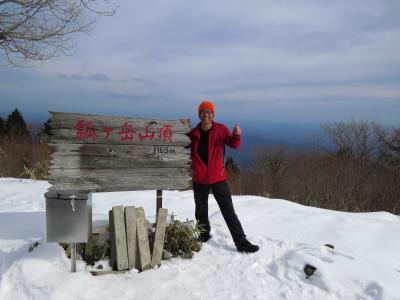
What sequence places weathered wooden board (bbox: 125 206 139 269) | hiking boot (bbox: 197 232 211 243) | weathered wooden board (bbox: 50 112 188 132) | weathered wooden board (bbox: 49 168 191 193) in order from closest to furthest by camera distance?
weathered wooden board (bbox: 50 112 188 132), weathered wooden board (bbox: 49 168 191 193), weathered wooden board (bbox: 125 206 139 269), hiking boot (bbox: 197 232 211 243)

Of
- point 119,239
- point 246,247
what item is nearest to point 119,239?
point 119,239

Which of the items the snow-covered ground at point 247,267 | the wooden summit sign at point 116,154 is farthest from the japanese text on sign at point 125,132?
the snow-covered ground at point 247,267

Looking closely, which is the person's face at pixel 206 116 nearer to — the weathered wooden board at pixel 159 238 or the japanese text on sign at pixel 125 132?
the japanese text on sign at pixel 125 132

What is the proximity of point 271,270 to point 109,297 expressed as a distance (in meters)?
1.88

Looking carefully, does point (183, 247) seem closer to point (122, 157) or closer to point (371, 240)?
point (122, 157)

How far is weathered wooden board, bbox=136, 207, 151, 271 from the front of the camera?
4.32 meters

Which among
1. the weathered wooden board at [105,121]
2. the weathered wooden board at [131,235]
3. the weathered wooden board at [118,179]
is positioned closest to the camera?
the weathered wooden board at [105,121]

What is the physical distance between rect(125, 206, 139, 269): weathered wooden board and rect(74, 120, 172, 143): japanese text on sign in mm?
897

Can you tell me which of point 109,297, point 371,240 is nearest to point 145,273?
point 109,297

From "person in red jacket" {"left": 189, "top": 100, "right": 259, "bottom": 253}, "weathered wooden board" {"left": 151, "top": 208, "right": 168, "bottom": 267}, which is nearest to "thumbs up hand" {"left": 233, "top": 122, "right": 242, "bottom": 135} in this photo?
"person in red jacket" {"left": 189, "top": 100, "right": 259, "bottom": 253}

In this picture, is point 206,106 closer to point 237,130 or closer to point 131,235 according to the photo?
point 237,130

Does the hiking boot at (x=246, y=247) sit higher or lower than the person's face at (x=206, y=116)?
lower

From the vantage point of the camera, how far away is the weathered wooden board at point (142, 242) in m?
4.32

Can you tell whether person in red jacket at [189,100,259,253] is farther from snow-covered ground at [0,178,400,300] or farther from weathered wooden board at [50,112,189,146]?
snow-covered ground at [0,178,400,300]
